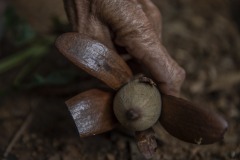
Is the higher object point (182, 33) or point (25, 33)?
point (25, 33)

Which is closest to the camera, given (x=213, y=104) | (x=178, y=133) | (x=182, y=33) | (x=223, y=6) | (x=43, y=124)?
(x=178, y=133)

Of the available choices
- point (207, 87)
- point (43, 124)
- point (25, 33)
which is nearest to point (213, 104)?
point (207, 87)

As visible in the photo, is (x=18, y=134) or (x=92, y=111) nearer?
(x=92, y=111)

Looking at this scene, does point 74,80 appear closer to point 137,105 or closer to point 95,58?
point 95,58

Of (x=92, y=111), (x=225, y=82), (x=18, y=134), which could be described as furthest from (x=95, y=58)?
(x=225, y=82)

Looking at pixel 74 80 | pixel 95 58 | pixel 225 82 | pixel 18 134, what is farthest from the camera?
pixel 225 82

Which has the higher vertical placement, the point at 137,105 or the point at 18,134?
the point at 137,105

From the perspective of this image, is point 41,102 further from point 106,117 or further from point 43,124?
point 106,117

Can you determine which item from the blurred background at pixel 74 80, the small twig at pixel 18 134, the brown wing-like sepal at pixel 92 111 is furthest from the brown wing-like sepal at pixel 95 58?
the small twig at pixel 18 134
